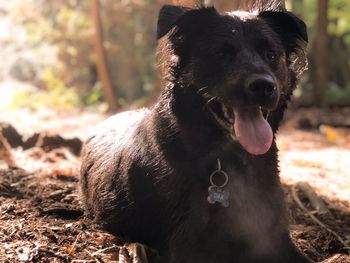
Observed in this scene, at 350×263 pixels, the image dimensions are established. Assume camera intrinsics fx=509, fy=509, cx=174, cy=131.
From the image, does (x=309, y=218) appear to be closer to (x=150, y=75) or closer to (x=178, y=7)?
(x=178, y=7)

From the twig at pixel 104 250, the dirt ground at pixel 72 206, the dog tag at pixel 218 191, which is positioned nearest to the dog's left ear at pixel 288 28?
the dog tag at pixel 218 191

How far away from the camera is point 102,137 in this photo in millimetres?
5516

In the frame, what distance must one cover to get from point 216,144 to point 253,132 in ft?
1.04

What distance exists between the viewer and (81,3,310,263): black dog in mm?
3869

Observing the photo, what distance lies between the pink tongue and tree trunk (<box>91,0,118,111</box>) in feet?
40.4

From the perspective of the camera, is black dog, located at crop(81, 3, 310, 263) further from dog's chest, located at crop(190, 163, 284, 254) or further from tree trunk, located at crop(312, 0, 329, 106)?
tree trunk, located at crop(312, 0, 329, 106)

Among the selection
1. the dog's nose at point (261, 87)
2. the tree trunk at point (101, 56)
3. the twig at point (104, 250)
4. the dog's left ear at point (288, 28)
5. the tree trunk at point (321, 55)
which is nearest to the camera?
the dog's nose at point (261, 87)

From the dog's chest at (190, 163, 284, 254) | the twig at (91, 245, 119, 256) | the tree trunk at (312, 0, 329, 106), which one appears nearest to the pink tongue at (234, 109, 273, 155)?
the dog's chest at (190, 163, 284, 254)

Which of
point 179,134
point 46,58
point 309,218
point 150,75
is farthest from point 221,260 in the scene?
point 46,58

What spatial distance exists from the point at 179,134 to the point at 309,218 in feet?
7.67

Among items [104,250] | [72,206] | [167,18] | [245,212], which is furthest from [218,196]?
[72,206]

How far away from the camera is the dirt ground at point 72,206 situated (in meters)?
4.04

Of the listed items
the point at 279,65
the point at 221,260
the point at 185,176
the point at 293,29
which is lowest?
the point at 221,260

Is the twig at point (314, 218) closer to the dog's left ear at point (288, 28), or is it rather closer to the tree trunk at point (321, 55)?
the dog's left ear at point (288, 28)
